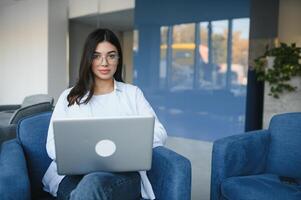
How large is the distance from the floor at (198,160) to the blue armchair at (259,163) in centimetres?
68

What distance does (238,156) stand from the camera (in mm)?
1953

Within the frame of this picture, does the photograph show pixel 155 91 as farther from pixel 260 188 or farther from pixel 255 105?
pixel 260 188

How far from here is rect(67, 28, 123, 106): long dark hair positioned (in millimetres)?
1711

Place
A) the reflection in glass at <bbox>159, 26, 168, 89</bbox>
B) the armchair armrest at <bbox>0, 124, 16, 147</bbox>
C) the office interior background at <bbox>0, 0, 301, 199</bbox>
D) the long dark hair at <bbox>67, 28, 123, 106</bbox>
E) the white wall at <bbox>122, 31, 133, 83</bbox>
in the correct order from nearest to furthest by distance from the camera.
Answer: the long dark hair at <bbox>67, 28, 123, 106</bbox> → the armchair armrest at <bbox>0, 124, 16, 147</bbox> → the office interior background at <bbox>0, 0, 301, 199</bbox> → the reflection in glass at <bbox>159, 26, 168, 89</bbox> → the white wall at <bbox>122, 31, 133, 83</bbox>

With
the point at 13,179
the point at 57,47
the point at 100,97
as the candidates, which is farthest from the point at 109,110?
the point at 57,47

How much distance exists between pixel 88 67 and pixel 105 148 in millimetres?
553

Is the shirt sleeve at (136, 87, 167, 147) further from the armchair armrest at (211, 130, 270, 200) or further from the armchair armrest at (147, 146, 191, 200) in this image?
the armchair armrest at (211, 130, 270, 200)

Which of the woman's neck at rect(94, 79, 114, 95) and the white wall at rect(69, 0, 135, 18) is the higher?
the white wall at rect(69, 0, 135, 18)

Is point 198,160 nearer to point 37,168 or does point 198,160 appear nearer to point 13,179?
point 37,168

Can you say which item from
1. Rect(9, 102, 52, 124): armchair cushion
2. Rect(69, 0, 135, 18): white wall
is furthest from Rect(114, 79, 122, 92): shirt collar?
Rect(69, 0, 135, 18): white wall

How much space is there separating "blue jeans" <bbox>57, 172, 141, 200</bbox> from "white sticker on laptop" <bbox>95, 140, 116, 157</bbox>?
83mm

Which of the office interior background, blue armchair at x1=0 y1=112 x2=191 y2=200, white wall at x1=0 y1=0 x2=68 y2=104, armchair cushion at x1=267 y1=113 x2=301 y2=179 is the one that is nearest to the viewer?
blue armchair at x1=0 y1=112 x2=191 y2=200

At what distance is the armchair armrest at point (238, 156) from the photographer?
190 cm

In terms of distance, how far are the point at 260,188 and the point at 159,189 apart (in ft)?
1.70
